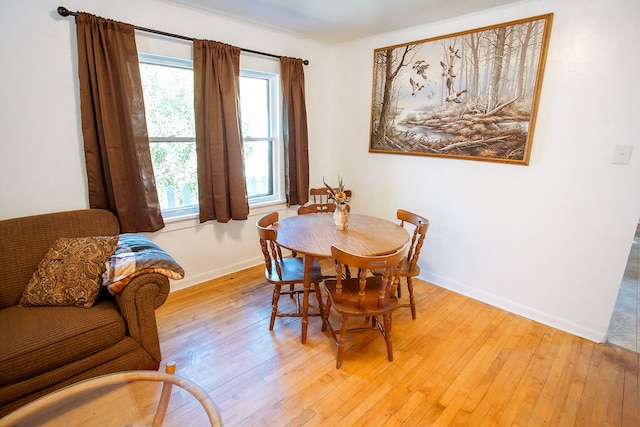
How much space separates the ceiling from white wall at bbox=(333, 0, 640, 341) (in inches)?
6.3

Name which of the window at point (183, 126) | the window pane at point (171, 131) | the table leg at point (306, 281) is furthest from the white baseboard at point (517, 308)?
the window pane at point (171, 131)

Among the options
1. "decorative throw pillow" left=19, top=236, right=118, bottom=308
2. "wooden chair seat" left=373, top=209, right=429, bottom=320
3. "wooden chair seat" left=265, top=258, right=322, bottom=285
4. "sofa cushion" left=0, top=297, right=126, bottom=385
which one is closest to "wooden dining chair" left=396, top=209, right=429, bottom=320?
"wooden chair seat" left=373, top=209, right=429, bottom=320

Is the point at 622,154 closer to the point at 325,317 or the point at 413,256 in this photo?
the point at 413,256

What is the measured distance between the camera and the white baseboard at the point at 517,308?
2.39m

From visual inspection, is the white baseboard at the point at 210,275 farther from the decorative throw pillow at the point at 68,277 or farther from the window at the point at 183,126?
the decorative throw pillow at the point at 68,277

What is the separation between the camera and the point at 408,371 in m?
2.01

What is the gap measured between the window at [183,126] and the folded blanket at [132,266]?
941 mm

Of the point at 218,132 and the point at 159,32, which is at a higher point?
the point at 159,32

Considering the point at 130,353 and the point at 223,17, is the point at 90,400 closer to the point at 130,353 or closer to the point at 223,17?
Answer: the point at 130,353

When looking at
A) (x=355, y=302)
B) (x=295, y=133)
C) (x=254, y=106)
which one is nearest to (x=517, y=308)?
(x=355, y=302)

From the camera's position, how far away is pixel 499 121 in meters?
2.59

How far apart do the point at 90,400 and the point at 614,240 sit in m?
3.15

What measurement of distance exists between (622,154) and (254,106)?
306 cm

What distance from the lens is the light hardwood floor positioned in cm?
171
